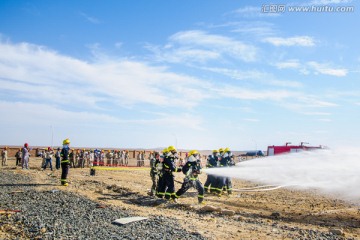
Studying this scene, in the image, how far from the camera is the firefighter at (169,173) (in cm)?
1469

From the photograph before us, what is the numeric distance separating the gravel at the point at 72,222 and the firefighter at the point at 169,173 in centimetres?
329

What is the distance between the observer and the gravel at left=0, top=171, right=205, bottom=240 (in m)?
9.12

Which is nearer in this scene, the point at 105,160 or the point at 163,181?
the point at 163,181

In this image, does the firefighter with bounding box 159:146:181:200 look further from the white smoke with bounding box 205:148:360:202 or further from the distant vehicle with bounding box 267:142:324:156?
the distant vehicle with bounding box 267:142:324:156

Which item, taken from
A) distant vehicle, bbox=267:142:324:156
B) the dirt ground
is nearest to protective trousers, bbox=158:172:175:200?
the dirt ground

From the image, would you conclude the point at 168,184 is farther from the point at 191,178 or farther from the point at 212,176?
the point at 212,176

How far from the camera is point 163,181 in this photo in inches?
593

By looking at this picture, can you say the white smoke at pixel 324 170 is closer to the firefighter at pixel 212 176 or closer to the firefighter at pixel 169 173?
the firefighter at pixel 212 176

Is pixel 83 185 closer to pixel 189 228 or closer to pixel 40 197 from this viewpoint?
pixel 40 197

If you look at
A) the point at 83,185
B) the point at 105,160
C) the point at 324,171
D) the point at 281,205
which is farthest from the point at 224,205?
the point at 105,160

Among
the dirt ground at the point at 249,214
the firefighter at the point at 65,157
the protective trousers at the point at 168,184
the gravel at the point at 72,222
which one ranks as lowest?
the dirt ground at the point at 249,214

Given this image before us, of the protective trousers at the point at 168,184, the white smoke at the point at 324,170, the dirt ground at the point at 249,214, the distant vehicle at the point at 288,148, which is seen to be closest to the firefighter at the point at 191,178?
the protective trousers at the point at 168,184

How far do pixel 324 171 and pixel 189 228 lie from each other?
1017 cm

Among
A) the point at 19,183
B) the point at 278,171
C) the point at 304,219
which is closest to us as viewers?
the point at 304,219
